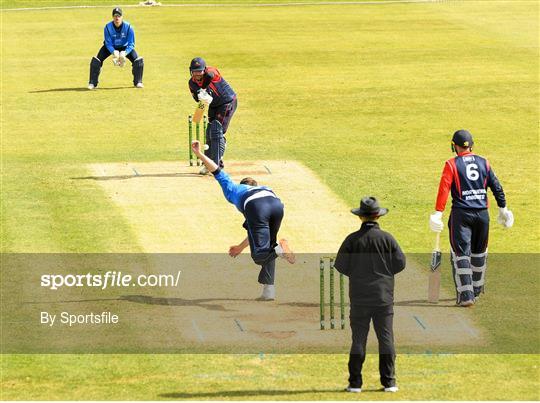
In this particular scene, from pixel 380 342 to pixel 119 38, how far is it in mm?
23628

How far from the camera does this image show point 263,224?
58.1 feet

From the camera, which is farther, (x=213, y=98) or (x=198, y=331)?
(x=213, y=98)

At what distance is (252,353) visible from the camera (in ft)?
53.0

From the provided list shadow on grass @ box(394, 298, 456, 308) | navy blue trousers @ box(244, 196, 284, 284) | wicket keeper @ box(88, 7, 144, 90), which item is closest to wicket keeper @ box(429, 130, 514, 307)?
shadow on grass @ box(394, 298, 456, 308)

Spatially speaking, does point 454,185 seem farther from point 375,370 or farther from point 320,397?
point 320,397

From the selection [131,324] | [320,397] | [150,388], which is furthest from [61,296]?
[320,397]

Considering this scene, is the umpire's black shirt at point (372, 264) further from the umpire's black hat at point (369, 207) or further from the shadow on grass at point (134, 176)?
the shadow on grass at point (134, 176)

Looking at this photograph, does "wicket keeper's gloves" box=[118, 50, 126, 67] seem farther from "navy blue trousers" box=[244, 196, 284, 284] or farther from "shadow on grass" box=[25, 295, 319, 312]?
"navy blue trousers" box=[244, 196, 284, 284]

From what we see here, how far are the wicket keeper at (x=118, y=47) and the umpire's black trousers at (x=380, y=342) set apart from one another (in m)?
22.9

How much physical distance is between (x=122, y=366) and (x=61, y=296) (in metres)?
3.05

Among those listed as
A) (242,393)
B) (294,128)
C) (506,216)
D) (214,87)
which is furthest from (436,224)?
(294,128)

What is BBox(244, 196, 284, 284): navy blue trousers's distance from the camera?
17641 mm

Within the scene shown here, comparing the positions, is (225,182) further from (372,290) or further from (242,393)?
(242,393)

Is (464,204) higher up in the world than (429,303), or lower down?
higher up
